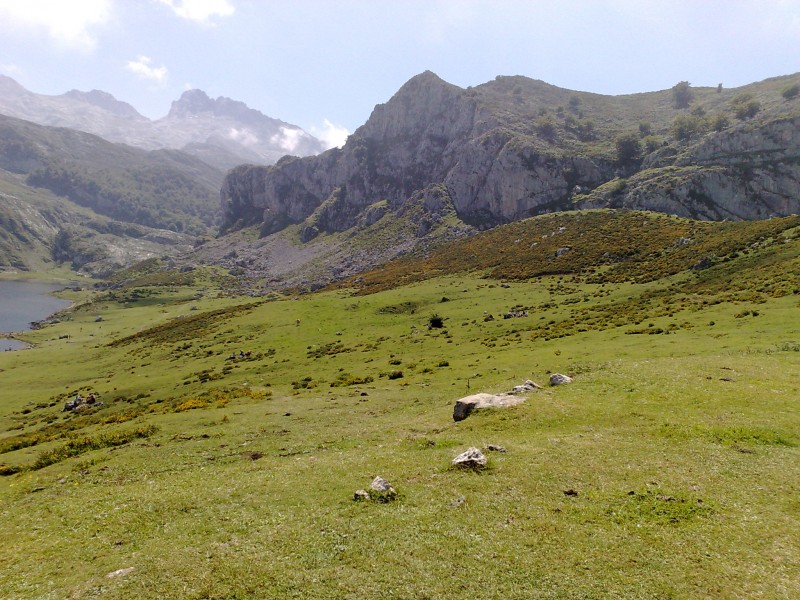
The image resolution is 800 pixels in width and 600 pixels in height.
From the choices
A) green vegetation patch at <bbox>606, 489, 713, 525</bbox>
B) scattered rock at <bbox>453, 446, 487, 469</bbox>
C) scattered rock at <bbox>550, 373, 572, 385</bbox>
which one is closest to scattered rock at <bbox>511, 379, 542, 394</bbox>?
scattered rock at <bbox>550, 373, 572, 385</bbox>

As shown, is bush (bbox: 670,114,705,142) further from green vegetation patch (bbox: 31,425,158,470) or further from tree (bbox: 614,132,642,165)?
green vegetation patch (bbox: 31,425,158,470)

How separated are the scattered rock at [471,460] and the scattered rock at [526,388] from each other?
11317mm

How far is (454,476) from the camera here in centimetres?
1978

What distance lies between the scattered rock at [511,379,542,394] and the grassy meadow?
1.59 metres

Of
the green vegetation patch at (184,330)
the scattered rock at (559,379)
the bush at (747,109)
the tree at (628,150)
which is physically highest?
the bush at (747,109)

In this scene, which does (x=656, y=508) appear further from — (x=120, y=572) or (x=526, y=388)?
(x=120, y=572)

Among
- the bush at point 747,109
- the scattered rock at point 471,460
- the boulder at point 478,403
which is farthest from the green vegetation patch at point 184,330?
the bush at point 747,109

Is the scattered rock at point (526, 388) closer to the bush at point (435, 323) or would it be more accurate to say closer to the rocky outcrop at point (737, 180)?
the bush at point (435, 323)

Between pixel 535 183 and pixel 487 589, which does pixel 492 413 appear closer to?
pixel 487 589

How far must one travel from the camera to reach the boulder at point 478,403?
2833cm

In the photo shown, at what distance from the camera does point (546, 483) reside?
1847 cm

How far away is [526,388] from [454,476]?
14.0 meters

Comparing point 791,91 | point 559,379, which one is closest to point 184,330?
point 559,379

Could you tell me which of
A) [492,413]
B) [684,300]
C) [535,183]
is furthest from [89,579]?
[535,183]
